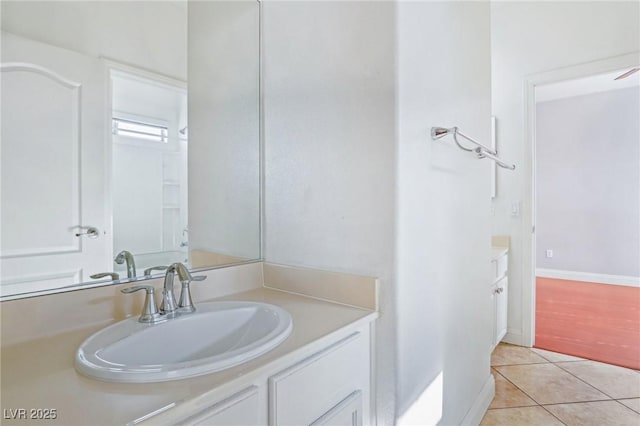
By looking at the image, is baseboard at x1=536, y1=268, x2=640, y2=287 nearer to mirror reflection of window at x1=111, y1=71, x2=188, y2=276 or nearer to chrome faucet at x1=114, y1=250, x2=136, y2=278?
mirror reflection of window at x1=111, y1=71, x2=188, y2=276

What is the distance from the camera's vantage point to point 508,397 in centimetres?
198

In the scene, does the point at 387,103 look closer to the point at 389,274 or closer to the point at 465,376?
the point at 389,274

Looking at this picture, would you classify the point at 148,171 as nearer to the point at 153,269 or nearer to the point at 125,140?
the point at 125,140

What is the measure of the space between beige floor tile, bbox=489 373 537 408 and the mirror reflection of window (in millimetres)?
1863

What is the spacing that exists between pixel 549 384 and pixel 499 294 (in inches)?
23.7

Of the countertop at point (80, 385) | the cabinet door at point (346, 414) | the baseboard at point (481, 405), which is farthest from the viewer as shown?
the baseboard at point (481, 405)

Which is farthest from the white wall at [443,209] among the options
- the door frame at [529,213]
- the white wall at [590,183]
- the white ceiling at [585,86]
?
the white wall at [590,183]

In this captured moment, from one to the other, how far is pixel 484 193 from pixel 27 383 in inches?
76.4

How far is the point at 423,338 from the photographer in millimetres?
1230

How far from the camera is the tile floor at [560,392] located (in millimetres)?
1786

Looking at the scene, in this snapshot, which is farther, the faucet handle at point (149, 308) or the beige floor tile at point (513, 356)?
the beige floor tile at point (513, 356)

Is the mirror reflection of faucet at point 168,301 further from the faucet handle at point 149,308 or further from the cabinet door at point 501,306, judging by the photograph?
the cabinet door at point 501,306

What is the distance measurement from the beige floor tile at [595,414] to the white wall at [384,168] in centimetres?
65

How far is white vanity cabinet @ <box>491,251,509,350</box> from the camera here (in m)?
2.36
